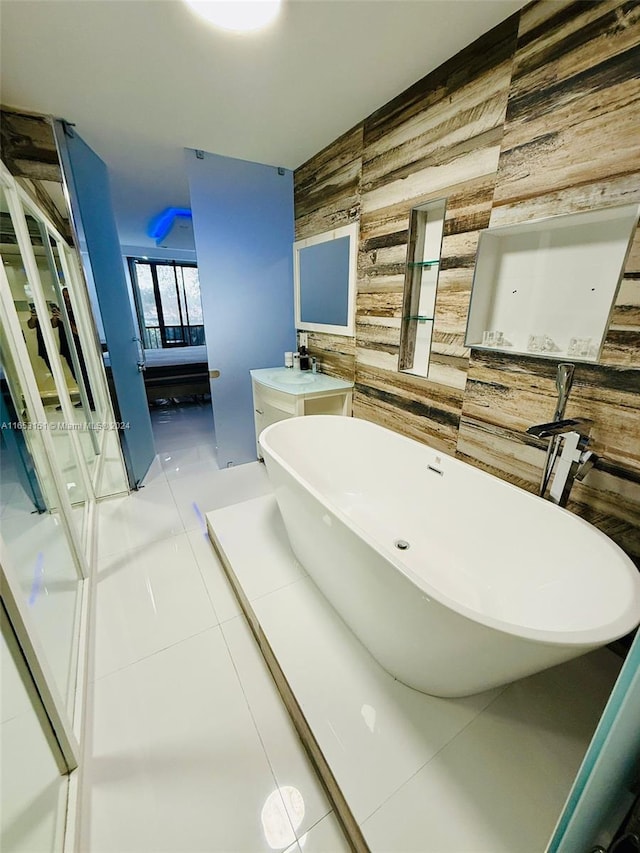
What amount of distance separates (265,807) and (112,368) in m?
2.51

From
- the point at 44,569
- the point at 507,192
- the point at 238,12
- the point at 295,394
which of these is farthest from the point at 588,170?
the point at 44,569

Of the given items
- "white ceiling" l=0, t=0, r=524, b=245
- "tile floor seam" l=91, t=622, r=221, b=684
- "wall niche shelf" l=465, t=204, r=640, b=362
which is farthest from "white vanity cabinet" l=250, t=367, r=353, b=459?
"white ceiling" l=0, t=0, r=524, b=245

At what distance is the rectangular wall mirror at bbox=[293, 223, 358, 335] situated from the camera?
2.42 metres

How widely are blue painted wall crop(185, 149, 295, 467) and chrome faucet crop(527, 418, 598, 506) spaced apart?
93.4 inches

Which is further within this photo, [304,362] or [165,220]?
[165,220]

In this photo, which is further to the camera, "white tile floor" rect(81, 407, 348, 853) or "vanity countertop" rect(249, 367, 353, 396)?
"vanity countertop" rect(249, 367, 353, 396)

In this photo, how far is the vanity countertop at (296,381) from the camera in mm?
2507

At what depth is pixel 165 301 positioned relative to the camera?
632 cm

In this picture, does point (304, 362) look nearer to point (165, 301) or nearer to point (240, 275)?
point (240, 275)

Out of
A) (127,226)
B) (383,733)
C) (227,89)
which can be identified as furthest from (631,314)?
(127,226)

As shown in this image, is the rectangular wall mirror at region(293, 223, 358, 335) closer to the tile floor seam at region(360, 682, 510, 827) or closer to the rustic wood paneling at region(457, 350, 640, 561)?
the rustic wood paneling at region(457, 350, 640, 561)

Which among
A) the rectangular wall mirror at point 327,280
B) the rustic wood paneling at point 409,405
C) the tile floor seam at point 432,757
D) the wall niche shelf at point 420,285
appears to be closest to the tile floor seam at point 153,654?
the tile floor seam at point 432,757

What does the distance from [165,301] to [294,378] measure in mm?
4861

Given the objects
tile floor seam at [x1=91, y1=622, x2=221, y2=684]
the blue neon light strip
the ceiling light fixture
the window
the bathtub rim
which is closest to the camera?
the bathtub rim
